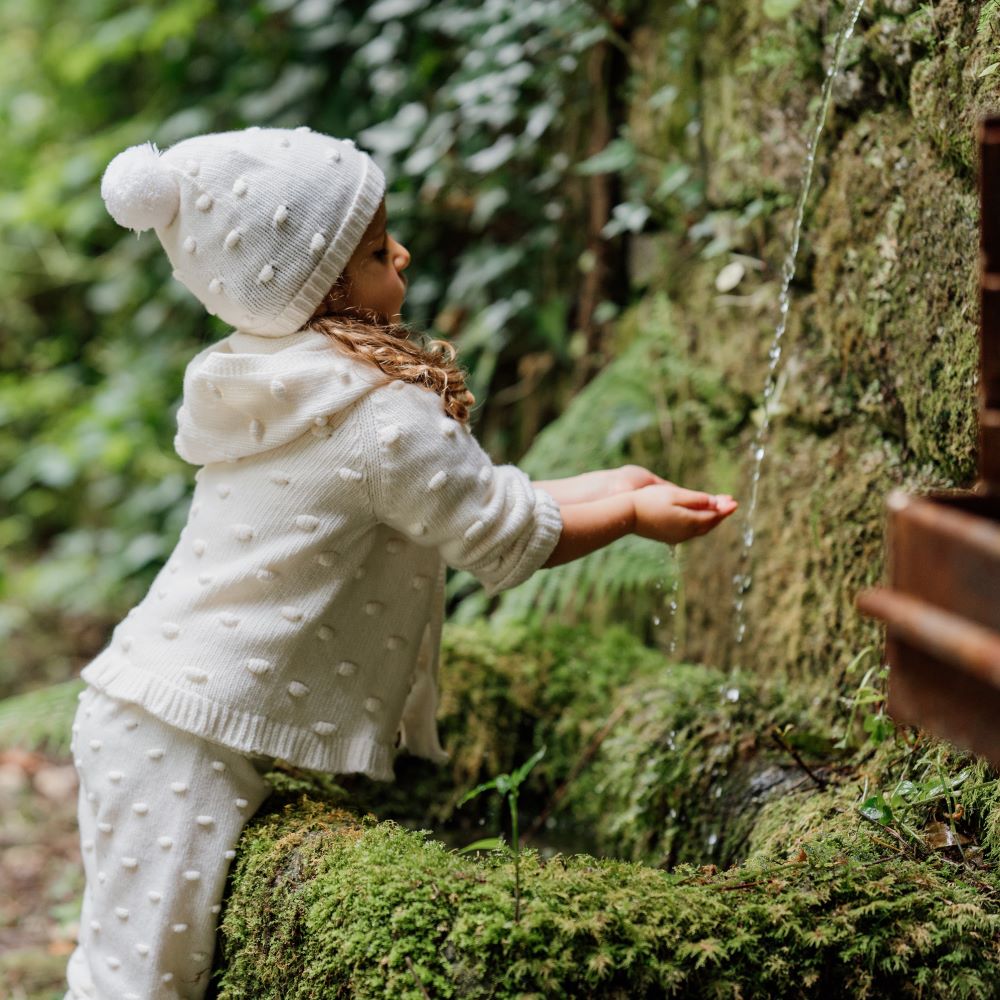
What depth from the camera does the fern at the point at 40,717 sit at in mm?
2848

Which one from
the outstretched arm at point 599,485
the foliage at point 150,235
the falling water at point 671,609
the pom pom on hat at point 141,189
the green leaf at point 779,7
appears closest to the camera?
the pom pom on hat at point 141,189

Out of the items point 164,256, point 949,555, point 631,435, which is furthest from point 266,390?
point 164,256

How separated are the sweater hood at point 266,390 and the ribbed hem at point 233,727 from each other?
0.44 m

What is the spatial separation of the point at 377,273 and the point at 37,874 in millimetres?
2467

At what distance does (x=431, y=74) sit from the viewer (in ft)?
13.5

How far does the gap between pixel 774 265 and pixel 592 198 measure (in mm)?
1123

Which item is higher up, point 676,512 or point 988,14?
point 988,14

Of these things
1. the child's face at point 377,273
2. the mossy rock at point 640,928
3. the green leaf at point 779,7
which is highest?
the green leaf at point 779,7

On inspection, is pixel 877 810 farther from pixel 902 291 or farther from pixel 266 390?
pixel 266 390

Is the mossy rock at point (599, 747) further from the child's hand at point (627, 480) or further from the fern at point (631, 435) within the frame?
the child's hand at point (627, 480)

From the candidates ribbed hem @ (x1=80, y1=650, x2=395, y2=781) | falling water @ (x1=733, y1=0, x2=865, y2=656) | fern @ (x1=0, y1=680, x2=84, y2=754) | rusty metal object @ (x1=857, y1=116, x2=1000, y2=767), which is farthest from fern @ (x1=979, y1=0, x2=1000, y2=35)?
→ fern @ (x1=0, y1=680, x2=84, y2=754)

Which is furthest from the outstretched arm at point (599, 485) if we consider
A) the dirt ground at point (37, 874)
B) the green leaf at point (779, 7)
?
the dirt ground at point (37, 874)

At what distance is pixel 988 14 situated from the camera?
1.87 meters

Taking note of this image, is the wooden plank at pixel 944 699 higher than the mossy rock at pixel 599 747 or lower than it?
higher
